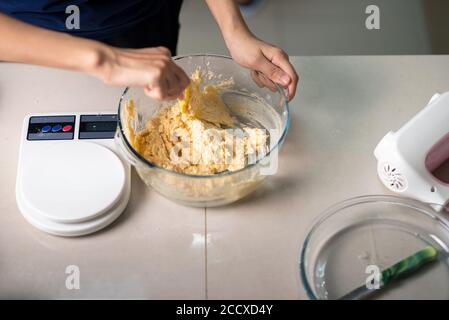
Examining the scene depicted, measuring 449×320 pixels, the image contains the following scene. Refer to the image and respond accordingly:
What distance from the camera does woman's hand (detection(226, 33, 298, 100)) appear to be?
0.96 m

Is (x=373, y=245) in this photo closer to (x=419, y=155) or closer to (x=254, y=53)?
(x=419, y=155)

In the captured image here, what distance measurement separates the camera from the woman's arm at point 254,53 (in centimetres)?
96

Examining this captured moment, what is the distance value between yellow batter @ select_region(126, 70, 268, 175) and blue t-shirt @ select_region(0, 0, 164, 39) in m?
0.27

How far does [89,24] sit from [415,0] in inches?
52.8

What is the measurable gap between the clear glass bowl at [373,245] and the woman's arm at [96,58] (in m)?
0.33

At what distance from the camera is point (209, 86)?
1.02m

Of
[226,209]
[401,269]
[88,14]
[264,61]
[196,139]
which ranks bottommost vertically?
[401,269]

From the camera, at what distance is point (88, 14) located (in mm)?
1118

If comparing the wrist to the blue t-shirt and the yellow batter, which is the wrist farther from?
the blue t-shirt

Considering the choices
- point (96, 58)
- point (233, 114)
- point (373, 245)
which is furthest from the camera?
point (233, 114)

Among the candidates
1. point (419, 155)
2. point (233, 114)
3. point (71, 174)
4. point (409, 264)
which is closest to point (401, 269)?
point (409, 264)

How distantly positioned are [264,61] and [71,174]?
14.8 inches

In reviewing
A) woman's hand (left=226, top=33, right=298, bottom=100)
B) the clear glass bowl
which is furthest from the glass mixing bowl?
the clear glass bowl
